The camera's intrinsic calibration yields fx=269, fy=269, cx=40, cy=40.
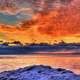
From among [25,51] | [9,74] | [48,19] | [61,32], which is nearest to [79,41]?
[61,32]

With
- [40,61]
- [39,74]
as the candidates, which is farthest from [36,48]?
[39,74]

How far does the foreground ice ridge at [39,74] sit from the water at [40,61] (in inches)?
1.3

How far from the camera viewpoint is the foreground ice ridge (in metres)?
1.88

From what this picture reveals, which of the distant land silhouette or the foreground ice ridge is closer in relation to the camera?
the foreground ice ridge

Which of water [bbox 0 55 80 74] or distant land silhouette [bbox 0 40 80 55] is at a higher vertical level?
distant land silhouette [bbox 0 40 80 55]

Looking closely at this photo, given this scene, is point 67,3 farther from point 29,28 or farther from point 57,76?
point 57,76

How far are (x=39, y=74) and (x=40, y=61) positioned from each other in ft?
0.42

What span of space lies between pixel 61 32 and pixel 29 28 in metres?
0.24

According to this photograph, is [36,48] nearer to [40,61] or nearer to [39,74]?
[40,61]

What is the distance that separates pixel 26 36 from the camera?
6.62 feet

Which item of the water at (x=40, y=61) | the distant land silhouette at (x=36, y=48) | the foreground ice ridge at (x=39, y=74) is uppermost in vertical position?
the distant land silhouette at (x=36, y=48)

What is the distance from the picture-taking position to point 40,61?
6.56ft

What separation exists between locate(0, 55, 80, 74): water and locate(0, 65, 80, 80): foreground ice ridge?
0.11ft

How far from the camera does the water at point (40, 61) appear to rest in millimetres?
1994
